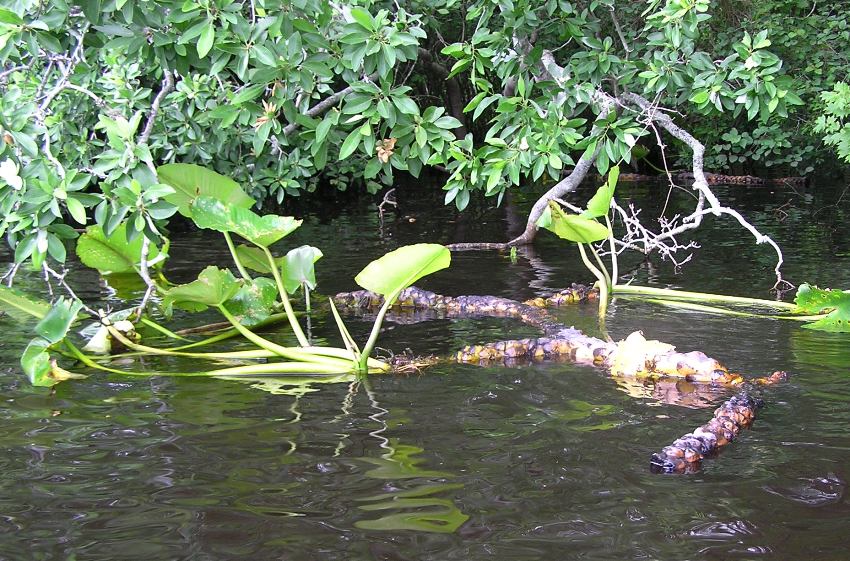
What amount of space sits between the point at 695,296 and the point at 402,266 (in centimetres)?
273

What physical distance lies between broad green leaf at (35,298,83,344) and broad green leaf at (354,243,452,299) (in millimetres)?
1492

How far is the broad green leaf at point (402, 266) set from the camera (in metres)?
4.57

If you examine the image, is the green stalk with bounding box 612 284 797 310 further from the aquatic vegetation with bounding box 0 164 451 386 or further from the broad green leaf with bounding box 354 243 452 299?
the broad green leaf with bounding box 354 243 452 299

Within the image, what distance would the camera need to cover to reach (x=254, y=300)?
5.62 m

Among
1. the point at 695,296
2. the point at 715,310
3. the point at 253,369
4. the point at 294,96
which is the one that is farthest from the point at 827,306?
the point at 294,96

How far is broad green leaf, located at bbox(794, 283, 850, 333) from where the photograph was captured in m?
5.16

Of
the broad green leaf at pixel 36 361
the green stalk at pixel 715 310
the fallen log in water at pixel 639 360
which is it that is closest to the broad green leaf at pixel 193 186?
the broad green leaf at pixel 36 361

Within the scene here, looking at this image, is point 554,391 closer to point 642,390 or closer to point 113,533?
point 642,390

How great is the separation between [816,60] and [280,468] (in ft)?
37.3

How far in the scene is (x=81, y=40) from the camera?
14.4 ft

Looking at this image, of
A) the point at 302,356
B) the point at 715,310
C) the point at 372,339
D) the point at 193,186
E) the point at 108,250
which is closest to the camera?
the point at 372,339

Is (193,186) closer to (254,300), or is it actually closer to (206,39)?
(254,300)

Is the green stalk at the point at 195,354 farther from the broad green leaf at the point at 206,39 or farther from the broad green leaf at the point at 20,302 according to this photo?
the broad green leaf at the point at 206,39

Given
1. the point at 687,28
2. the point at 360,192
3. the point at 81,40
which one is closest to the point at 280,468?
the point at 81,40
